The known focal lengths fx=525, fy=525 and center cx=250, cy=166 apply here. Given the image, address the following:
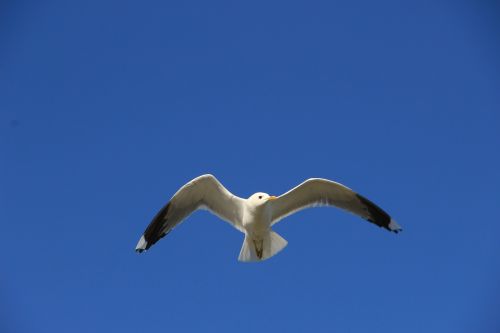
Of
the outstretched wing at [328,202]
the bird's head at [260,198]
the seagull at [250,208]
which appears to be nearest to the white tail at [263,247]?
the seagull at [250,208]

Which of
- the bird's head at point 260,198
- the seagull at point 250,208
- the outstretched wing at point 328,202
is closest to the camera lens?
the bird's head at point 260,198

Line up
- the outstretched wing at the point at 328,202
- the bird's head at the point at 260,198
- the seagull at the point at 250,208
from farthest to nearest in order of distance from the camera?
the outstretched wing at the point at 328,202
the seagull at the point at 250,208
the bird's head at the point at 260,198

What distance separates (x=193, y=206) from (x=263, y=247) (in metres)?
1.16

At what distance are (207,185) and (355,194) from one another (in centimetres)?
212

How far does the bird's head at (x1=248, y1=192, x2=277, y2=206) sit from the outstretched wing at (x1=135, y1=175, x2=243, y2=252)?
193 millimetres

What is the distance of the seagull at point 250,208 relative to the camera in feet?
23.9

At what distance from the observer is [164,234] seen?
24.4 ft

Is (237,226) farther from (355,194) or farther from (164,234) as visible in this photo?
(355,194)

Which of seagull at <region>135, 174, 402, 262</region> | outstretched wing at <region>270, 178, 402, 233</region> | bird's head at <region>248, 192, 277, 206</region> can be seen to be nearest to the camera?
bird's head at <region>248, 192, 277, 206</region>

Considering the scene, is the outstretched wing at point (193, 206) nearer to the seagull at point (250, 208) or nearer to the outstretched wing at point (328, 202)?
the seagull at point (250, 208)

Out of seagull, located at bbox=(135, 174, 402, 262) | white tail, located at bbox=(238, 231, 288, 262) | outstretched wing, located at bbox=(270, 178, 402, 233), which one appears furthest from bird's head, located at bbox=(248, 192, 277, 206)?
white tail, located at bbox=(238, 231, 288, 262)

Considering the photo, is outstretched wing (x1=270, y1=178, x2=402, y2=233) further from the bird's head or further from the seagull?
the bird's head

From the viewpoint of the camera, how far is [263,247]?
754cm

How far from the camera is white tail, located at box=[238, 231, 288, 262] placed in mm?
7508
